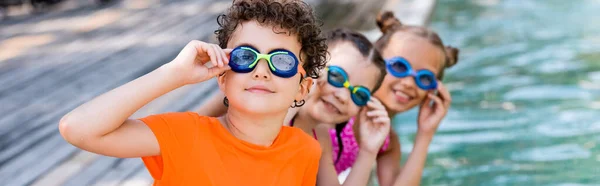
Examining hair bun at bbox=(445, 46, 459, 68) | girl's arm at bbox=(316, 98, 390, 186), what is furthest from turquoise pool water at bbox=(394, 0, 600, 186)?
girl's arm at bbox=(316, 98, 390, 186)

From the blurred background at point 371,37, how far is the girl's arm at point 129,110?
3.40 ft

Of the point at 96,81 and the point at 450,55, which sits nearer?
the point at 450,55

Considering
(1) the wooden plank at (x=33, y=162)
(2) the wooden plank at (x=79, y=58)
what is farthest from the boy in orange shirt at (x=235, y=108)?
(2) the wooden plank at (x=79, y=58)

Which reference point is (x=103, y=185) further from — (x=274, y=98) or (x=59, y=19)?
(x=59, y=19)

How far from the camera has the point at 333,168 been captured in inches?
137

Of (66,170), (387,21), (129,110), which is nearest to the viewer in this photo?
(129,110)

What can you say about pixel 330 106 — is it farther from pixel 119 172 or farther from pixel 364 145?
pixel 119 172

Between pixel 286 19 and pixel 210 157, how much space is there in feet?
1.47

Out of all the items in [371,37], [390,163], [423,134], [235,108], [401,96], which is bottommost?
[235,108]

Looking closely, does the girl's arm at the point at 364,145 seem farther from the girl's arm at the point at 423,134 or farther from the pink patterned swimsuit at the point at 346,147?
the girl's arm at the point at 423,134

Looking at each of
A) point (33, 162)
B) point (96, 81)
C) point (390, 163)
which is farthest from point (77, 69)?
point (390, 163)

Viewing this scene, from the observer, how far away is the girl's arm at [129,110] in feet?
7.41

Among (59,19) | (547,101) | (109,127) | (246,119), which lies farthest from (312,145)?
(59,19)

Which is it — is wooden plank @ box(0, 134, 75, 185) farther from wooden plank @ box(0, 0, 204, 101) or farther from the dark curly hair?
the dark curly hair
